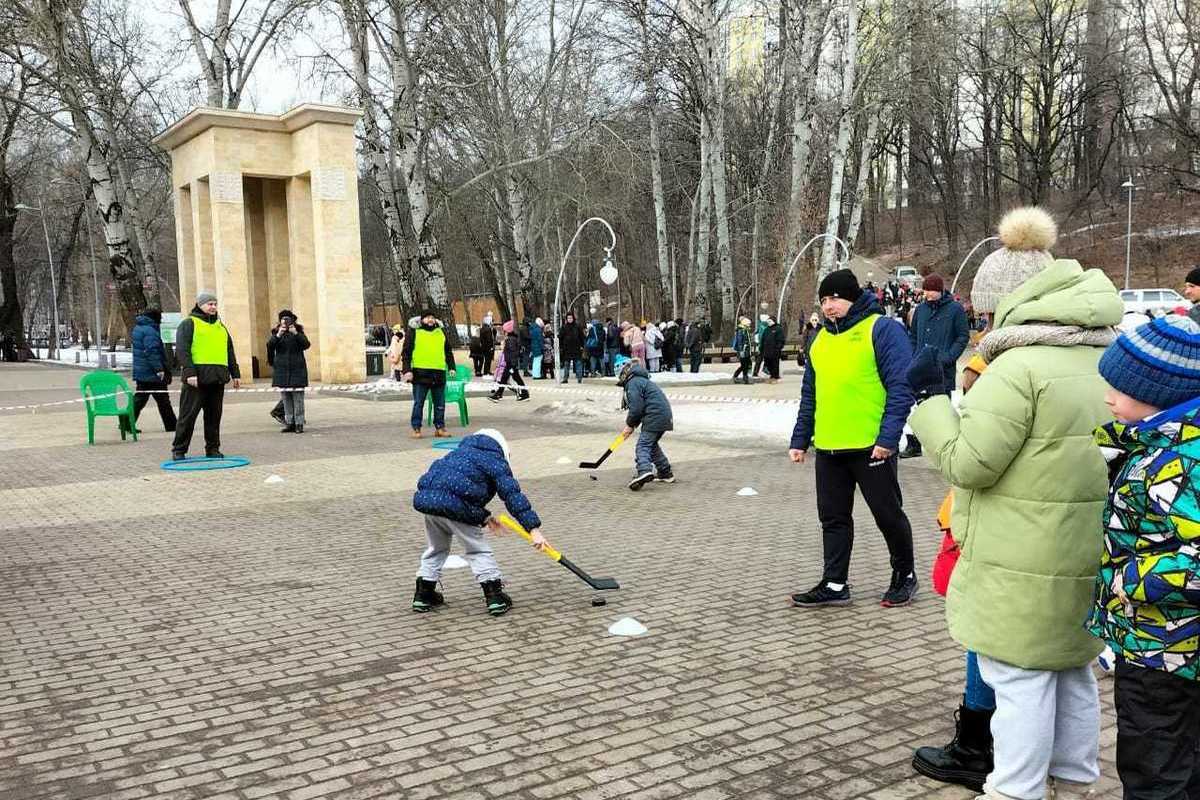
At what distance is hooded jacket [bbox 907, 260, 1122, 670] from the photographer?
9.39ft

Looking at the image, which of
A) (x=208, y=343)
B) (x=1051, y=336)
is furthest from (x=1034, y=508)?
(x=208, y=343)

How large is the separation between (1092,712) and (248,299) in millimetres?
22130

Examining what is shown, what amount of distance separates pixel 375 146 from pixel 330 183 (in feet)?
10.8

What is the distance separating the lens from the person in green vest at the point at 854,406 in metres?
5.05

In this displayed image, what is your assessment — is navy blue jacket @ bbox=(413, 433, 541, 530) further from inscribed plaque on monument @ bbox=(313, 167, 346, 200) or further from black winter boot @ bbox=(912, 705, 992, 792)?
inscribed plaque on monument @ bbox=(313, 167, 346, 200)

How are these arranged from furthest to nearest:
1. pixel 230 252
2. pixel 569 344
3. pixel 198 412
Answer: pixel 569 344
pixel 230 252
pixel 198 412

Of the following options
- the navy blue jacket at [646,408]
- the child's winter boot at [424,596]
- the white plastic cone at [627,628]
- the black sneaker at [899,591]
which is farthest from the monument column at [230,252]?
the black sneaker at [899,591]

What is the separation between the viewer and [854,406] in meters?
5.11

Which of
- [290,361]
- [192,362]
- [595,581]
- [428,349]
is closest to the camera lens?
[595,581]

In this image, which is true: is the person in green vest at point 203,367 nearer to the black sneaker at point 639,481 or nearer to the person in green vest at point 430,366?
the person in green vest at point 430,366

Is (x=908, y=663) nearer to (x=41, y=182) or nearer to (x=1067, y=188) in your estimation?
(x=41, y=182)

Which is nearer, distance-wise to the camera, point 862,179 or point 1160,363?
point 1160,363

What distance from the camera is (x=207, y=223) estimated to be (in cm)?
2330

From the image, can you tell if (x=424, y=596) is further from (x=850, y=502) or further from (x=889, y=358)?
(x=889, y=358)
